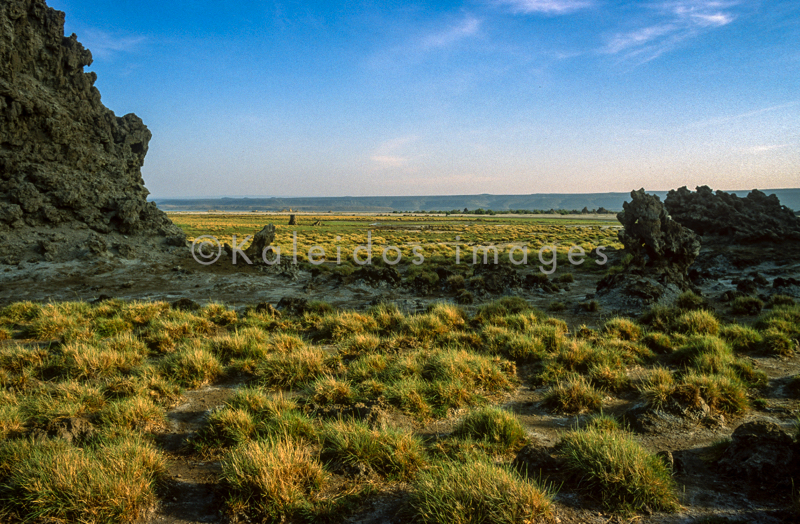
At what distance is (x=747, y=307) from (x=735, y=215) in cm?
1874

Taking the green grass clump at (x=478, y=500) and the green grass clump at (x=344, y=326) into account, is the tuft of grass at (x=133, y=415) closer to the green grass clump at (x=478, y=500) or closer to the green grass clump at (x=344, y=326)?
the green grass clump at (x=478, y=500)

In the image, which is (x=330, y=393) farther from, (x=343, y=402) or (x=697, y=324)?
(x=697, y=324)

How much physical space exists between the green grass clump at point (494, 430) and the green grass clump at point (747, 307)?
35.5ft

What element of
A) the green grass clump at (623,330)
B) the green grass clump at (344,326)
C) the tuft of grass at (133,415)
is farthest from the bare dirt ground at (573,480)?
the green grass clump at (344,326)

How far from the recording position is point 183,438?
5.01 meters

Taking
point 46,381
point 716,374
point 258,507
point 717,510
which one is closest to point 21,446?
point 258,507

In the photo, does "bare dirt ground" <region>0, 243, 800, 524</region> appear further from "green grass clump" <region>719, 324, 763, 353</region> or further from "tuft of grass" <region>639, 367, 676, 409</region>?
"green grass clump" <region>719, 324, 763, 353</region>

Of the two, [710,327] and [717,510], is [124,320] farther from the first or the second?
Answer: [710,327]

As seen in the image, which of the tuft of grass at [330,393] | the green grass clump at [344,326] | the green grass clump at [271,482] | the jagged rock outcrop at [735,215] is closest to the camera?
the green grass clump at [271,482]

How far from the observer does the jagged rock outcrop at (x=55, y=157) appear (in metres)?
16.0

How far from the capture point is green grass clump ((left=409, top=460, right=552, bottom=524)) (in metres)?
3.20

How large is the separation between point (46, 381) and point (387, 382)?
5.59 meters

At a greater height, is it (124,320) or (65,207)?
(65,207)

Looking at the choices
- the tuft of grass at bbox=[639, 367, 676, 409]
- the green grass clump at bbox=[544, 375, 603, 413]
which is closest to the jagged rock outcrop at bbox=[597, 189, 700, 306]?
the tuft of grass at bbox=[639, 367, 676, 409]
